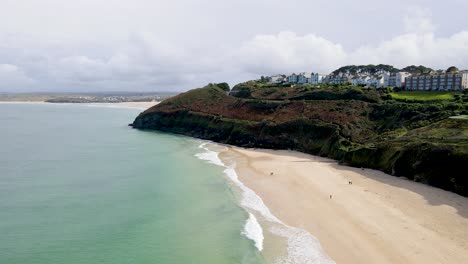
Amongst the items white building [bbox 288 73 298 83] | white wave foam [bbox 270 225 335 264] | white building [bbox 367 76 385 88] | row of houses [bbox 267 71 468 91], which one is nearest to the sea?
white wave foam [bbox 270 225 335 264]

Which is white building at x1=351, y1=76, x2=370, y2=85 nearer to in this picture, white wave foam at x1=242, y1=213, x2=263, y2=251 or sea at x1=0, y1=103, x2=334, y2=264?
sea at x1=0, y1=103, x2=334, y2=264

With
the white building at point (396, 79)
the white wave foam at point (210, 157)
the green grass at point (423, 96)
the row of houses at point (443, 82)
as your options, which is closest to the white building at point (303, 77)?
the white building at point (396, 79)

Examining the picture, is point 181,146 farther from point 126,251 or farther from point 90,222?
point 126,251

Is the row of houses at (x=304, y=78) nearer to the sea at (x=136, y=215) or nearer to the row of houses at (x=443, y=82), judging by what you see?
the row of houses at (x=443, y=82)

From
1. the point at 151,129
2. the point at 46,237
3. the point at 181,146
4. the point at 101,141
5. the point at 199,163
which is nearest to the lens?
the point at 46,237

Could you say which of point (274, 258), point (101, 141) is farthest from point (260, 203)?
point (101, 141)

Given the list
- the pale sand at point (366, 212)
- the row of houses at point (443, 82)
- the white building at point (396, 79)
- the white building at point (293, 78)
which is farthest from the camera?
the white building at point (293, 78)
